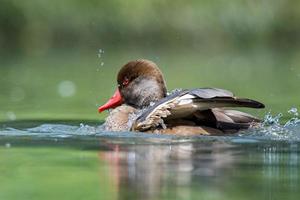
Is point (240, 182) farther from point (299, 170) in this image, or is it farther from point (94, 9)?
point (94, 9)

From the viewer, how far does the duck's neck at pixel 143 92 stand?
10.8 metres

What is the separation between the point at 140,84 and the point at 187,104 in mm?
1464

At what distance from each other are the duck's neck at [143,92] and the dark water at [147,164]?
0.47m

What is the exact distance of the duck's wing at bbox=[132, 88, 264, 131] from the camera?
30.9ft

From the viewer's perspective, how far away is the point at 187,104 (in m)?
9.55

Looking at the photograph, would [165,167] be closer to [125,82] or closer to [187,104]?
[187,104]

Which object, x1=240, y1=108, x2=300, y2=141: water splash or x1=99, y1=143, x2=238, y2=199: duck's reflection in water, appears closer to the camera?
x1=99, y1=143, x2=238, y2=199: duck's reflection in water

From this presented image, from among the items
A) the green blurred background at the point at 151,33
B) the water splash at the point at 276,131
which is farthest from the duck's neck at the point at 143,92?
the green blurred background at the point at 151,33

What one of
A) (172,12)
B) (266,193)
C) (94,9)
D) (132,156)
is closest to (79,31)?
(94,9)

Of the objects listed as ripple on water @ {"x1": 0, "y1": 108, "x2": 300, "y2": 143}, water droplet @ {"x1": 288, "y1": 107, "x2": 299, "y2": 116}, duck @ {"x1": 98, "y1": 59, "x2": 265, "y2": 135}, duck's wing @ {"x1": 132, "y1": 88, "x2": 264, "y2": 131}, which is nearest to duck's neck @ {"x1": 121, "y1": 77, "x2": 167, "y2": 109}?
duck @ {"x1": 98, "y1": 59, "x2": 265, "y2": 135}

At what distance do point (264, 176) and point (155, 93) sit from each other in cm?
319

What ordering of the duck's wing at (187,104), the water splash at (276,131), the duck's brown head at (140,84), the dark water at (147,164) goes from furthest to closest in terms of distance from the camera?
the duck's brown head at (140,84) < the water splash at (276,131) < the duck's wing at (187,104) < the dark water at (147,164)

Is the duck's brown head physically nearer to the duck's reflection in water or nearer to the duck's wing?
the duck's wing

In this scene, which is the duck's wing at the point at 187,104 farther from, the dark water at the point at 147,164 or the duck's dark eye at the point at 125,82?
the duck's dark eye at the point at 125,82
